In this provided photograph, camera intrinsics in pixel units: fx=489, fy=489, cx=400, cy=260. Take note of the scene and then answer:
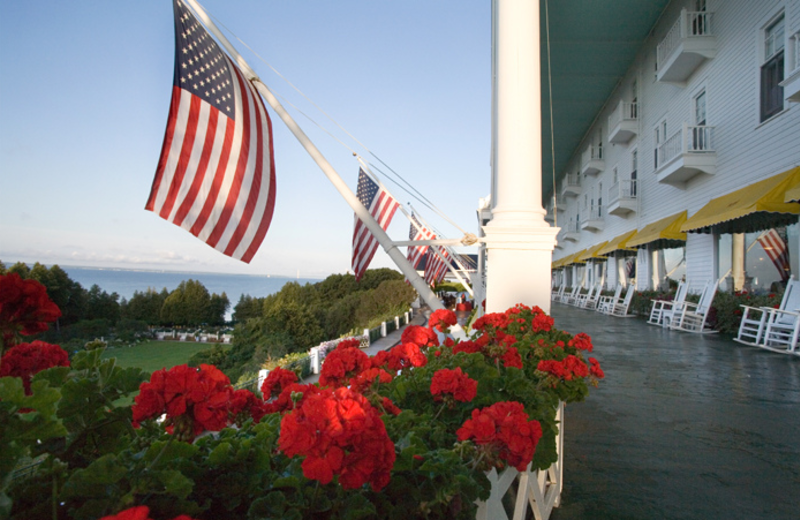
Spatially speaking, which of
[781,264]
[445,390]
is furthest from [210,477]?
[781,264]

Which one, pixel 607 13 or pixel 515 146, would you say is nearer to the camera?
pixel 515 146

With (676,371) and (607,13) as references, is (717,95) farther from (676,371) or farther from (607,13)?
(676,371)

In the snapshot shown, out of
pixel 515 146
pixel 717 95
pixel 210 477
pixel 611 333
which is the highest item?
pixel 717 95

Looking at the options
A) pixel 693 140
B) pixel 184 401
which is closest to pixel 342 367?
pixel 184 401

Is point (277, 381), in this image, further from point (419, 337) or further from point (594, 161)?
point (594, 161)

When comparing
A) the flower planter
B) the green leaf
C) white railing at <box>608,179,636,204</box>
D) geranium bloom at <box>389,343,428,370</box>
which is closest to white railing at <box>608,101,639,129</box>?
white railing at <box>608,179,636,204</box>

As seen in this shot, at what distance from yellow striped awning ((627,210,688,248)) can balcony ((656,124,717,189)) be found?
116cm

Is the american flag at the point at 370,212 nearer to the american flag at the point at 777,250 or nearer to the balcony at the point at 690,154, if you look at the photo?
the balcony at the point at 690,154

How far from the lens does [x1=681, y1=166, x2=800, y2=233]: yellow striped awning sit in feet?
25.3

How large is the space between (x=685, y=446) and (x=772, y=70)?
10.2 metres

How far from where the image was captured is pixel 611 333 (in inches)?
383

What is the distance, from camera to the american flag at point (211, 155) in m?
4.21

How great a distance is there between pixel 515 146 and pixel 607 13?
13736 mm

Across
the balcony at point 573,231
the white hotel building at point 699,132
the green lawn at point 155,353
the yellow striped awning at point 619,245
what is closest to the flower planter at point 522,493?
the white hotel building at point 699,132
